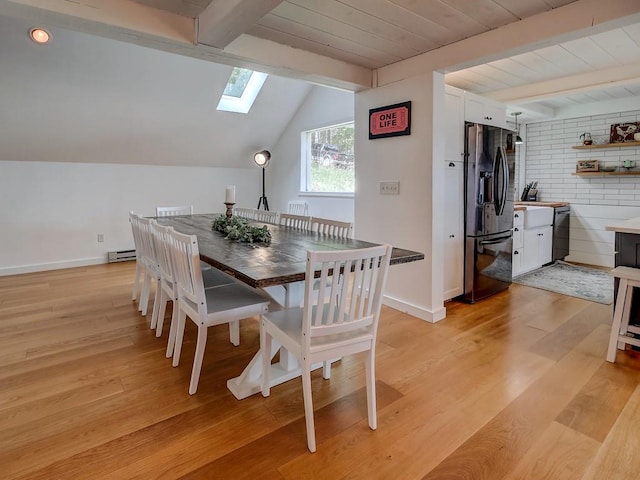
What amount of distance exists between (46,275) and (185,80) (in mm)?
2906

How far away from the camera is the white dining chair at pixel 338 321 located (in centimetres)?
154

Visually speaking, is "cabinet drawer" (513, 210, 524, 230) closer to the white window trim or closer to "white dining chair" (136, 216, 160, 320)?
the white window trim

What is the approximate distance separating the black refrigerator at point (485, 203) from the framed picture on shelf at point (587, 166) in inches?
82.8

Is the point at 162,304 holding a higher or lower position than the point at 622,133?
lower

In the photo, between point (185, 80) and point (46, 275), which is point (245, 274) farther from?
point (46, 275)

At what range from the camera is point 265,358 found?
6.52 ft

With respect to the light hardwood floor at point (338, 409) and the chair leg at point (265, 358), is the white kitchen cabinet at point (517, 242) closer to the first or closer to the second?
the light hardwood floor at point (338, 409)

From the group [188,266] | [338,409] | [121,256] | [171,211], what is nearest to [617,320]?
[338,409]

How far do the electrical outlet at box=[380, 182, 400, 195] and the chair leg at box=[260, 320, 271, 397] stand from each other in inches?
74.0

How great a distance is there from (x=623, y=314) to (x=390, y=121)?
2.21 m

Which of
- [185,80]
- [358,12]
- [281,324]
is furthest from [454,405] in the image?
[185,80]

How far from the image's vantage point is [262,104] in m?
5.34

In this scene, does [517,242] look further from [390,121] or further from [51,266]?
[51,266]

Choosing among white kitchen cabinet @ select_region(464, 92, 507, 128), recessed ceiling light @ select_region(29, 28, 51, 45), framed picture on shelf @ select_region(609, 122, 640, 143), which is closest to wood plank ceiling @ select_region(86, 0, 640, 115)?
white kitchen cabinet @ select_region(464, 92, 507, 128)
